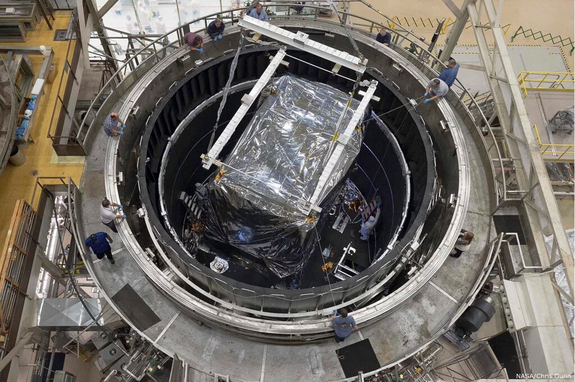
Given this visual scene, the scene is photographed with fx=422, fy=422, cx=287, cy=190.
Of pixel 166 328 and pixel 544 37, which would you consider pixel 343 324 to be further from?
pixel 544 37

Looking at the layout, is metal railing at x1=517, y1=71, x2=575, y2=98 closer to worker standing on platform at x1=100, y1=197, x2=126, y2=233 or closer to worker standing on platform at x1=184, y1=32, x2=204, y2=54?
worker standing on platform at x1=184, y1=32, x2=204, y2=54

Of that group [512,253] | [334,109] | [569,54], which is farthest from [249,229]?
[569,54]

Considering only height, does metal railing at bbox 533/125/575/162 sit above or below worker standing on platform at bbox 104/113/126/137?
below

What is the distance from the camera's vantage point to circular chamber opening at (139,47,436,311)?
34.4ft

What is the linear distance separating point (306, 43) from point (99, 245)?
7.40 m

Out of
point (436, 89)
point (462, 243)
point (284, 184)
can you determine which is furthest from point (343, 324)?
point (436, 89)

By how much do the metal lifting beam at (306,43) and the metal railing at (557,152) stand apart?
18.7 feet

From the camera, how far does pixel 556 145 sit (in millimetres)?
12328

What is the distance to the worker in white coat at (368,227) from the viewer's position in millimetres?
14586

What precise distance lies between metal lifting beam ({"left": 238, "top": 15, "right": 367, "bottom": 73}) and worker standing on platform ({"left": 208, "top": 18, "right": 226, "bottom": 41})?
59.9 inches

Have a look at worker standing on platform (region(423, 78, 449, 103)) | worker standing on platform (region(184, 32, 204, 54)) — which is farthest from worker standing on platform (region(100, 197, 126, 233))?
worker standing on platform (region(423, 78, 449, 103))

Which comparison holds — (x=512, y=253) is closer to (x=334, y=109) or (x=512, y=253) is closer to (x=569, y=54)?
(x=334, y=109)

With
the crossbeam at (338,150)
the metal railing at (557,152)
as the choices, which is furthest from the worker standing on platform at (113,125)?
the metal railing at (557,152)

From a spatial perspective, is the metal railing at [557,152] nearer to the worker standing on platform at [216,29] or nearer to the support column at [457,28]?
the support column at [457,28]
